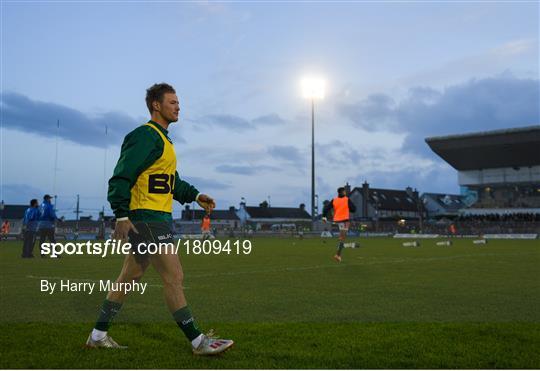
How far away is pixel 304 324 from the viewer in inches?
251

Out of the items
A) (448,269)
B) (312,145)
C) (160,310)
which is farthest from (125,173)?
(312,145)

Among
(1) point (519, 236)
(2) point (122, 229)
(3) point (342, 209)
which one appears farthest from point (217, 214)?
(2) point (122, 229)

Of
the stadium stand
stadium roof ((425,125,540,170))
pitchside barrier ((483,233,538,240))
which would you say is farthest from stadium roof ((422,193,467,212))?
pitchside barrier ((483,233,538,240))

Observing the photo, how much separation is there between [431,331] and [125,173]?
357cm

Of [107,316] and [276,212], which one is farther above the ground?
[276,212]

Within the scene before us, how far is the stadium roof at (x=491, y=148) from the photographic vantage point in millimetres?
76625

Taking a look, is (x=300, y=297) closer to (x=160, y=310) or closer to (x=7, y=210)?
(x=160, y=310)

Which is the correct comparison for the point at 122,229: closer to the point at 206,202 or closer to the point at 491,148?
the point at 206,202

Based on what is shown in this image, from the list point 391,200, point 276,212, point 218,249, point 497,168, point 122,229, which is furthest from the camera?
point 276,212

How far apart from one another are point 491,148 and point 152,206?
82438mm

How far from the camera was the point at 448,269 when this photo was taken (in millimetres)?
14594

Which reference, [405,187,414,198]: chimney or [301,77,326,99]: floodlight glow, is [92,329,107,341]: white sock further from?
[405,187,414,198]: chimney

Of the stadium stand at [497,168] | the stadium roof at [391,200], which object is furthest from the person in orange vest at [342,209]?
the stadium roof at [391,200]

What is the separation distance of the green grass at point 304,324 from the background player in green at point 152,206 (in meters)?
0.26
